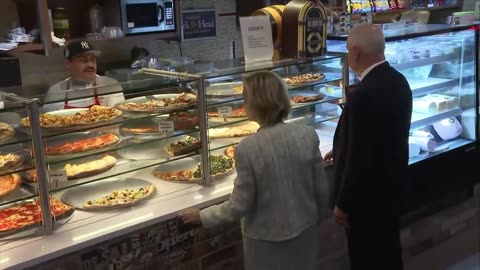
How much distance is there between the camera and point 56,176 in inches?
91.8

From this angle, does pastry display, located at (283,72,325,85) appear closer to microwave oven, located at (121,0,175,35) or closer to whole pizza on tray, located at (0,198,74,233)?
whole pizza on tray, located at (0,198,74,233)

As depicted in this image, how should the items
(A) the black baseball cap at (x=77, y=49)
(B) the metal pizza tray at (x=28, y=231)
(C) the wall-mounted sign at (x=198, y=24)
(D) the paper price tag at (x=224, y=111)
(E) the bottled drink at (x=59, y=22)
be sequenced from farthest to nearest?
(C) the wall-mounted sign at (x=198, y=24) < (E) the bottled drink at (x=59, y=22) < (A) the black baseball cap at (x=77, y=49) < (D) the paper price tag at (x=224, y=111) < (B) the metal pizza tray at (x=28, y=231)

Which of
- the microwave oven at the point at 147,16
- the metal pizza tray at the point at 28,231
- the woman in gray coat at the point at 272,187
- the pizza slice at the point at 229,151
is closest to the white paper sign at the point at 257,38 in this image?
the pizza slice at the point at 229,151

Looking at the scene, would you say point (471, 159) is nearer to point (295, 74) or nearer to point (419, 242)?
point (419, 242)

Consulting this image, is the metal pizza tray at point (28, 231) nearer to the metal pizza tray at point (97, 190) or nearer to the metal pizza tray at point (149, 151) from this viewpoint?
the metal pizza tray at point (97, 190)

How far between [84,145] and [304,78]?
144 centimetres

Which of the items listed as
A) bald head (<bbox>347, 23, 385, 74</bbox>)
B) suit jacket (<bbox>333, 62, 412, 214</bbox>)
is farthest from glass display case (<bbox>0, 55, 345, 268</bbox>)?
Result: suit jacket (<bbox>333, 62, 412, 214</bbox>)

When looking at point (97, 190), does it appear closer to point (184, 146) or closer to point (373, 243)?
point (184, 146)

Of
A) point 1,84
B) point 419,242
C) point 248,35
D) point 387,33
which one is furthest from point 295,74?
point 1,84

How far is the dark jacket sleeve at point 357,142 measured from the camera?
2.68 meters

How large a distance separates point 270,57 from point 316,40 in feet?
1.04

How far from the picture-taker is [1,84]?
3705mm

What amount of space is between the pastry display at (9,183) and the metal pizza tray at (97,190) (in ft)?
0.91

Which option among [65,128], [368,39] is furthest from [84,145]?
[368,39]
